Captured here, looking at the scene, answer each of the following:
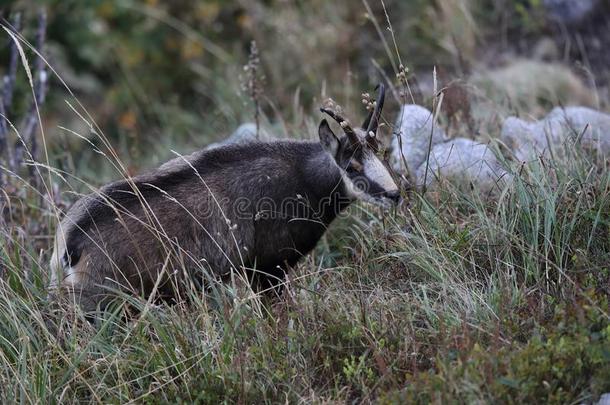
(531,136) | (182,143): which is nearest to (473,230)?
(531,136)

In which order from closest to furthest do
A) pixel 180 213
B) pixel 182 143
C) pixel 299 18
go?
pixel 180 213, pixel 182 143, pixel 299 18

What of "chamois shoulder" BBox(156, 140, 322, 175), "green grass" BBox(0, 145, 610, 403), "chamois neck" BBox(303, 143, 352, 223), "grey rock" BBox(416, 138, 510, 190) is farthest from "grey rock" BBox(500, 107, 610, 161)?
"chamois shoulder" BBox(156, 140, 322, 175)

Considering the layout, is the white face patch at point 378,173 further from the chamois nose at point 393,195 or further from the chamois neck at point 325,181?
the chamois neck at point 325,181

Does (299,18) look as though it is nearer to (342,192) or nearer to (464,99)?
(464,99)

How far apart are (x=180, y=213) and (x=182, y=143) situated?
390 centimetres

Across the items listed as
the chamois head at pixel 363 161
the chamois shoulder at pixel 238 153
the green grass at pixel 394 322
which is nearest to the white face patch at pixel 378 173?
the chamois head at pixel 363 161

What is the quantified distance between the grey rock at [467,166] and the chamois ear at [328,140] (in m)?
0.59

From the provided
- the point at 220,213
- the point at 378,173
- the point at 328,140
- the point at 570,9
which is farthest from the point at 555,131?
the point at 570,9

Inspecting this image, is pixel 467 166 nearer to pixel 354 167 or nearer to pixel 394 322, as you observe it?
pixel 354 167

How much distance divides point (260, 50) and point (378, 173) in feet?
19.3

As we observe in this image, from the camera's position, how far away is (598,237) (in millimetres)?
4625

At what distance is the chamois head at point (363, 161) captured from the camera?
5262 mm

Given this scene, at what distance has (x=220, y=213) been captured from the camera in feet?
17.3

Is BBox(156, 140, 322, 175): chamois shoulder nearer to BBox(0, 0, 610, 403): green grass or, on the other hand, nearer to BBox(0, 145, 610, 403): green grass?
BBox(0, 0, 610, 403): green grass
